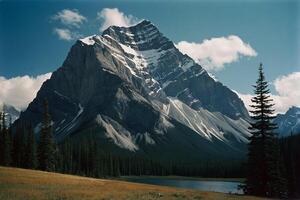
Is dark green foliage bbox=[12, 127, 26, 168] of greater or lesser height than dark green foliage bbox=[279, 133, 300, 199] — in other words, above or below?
above

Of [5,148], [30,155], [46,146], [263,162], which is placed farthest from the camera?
[30,155]

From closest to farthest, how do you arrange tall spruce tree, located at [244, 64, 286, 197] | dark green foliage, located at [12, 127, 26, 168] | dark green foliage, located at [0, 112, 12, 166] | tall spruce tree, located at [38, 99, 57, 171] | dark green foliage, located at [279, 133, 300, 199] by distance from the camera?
tall spruce tree, located at [244, 64, 286, 197]
dark green foliage, located at [279, 133, 300, 199]
tall spruce tree, located at [38, 99, 57, 171]
dark green foliage, located at [0, 112, 12, 166]
dark green foliage, located at [12, 127, 26, 168]

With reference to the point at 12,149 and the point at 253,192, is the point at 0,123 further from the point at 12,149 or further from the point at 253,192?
the point at 253,192

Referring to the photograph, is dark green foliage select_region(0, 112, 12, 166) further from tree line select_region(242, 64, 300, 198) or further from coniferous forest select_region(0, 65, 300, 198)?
tree line select_region(242, 64, 300, 198)

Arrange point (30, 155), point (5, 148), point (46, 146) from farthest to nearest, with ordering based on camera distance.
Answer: point (30, 155)
point (5, 148)
point (46, 146)

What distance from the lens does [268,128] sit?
6131 cm

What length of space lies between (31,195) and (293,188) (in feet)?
206

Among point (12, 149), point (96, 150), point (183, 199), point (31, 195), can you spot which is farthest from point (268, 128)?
point (96, 150)

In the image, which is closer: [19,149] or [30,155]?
[30,155]

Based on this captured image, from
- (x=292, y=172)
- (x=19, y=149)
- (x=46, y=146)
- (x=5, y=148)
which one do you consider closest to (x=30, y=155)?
(x=19, y=149)

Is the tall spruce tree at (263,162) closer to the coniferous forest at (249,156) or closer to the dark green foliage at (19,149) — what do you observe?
the coniferous forest at (249,156)

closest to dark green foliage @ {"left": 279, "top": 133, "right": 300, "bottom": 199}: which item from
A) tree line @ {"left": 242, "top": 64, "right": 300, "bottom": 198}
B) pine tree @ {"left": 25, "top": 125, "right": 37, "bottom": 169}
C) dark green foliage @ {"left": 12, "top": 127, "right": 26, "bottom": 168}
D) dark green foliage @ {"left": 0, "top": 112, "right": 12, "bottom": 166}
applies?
tree line @ {"left": 242, "top": 64, "right": 300, "bottom": 198}

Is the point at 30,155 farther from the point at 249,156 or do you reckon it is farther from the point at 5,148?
the point at 249,156

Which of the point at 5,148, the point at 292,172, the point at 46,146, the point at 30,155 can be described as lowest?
the point at 292,172
